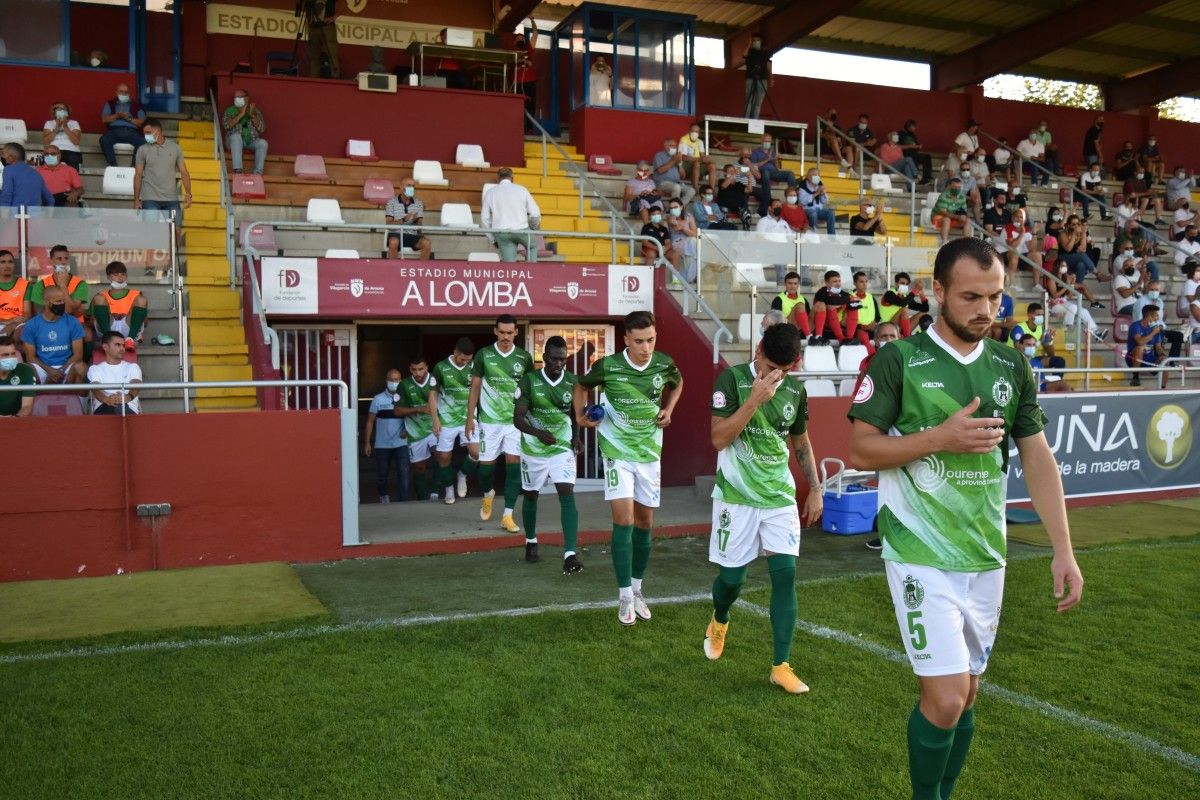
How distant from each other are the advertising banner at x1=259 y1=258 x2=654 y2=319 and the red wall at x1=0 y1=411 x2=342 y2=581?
11.6 ft

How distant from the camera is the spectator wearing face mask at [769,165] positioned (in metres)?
20.2

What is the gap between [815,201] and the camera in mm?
19266

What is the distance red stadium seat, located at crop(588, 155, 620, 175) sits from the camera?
20641 millimetres

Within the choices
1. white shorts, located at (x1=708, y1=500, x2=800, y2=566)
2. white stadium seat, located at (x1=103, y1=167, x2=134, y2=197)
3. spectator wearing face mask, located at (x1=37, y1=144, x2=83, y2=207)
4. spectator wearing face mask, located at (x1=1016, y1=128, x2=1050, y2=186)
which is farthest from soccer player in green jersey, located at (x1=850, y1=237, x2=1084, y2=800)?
spectator wearing face mask, located at (x1=1016, y1=128, x2=1050, y2=186)

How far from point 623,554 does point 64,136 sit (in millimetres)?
12949

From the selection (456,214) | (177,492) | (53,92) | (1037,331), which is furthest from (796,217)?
(53,92)

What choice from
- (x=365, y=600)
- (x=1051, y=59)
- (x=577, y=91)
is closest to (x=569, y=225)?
(x=577, y=91)

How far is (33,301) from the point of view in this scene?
1170cm

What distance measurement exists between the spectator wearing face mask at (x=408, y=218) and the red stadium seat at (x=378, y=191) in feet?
2.17

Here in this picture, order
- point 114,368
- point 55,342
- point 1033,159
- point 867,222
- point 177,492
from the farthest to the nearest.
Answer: point 1033,159
point 867,222
point 55,342
point 114,368
point 177,492

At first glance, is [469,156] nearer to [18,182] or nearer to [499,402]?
[18,182]

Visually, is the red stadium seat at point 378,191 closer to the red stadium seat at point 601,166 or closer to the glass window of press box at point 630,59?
the red stadium seat at point 601,166

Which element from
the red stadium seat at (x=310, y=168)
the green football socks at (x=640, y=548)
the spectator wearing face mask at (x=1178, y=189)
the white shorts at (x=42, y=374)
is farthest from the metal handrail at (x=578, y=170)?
the spectator wearing face mask at (x=1178, y=189)

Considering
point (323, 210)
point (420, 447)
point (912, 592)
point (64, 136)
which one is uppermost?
point (64, 136)
